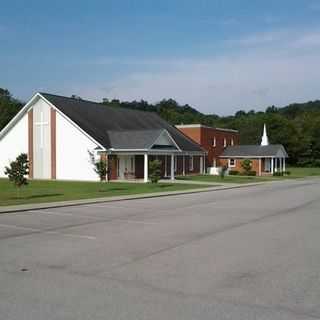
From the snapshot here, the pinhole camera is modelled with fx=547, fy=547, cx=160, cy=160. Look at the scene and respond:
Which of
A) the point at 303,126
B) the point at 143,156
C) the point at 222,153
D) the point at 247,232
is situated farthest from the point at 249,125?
the point at 247,232

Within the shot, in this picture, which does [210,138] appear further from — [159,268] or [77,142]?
[159,268]

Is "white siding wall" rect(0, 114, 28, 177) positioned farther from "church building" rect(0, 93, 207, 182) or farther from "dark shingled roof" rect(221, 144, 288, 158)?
"dark shingled roof" rect(221, 144, 288, 158)

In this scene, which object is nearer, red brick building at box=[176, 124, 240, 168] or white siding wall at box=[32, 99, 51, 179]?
white siding wall at box=[32, 99, 51, 179]

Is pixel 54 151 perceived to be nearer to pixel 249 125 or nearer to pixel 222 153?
pixel 222 153

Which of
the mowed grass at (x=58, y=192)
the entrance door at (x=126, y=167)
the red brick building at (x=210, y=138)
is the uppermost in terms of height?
the red brick building at (x=210, y=138)

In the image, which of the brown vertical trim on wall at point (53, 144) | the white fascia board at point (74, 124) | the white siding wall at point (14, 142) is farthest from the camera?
the white siding wall at point (14, 142)

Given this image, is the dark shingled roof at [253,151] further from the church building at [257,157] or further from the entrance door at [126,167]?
the entrance door at [126,167]

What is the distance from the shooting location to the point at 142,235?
13242 mm

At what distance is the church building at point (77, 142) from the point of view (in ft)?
153

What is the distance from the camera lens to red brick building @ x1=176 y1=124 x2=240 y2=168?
212 ft

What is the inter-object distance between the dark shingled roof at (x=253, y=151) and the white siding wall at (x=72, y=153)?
27.3 meters

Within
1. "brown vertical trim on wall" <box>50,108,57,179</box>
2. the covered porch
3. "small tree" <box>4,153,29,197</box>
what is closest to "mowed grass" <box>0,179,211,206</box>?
"small tree" <box>4,153,29,197</box>

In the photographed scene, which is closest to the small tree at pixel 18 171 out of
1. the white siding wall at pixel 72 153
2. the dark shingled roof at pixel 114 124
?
the dark shingled roof at pixel 114 124

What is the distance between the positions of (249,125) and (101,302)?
11359 cm
